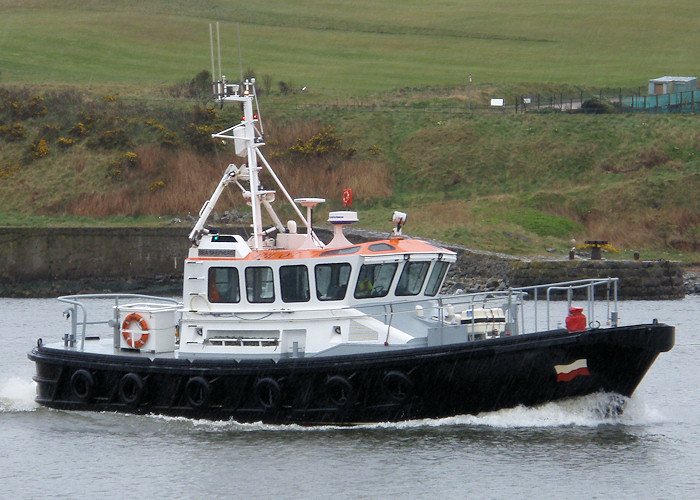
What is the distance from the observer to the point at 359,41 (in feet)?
251

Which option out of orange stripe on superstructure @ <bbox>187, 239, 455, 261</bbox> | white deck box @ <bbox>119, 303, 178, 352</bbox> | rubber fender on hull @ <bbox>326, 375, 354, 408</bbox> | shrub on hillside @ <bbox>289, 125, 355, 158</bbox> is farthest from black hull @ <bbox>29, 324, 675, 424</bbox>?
shrub on hillside @ <bbox>289, 125, 355, 158</bbox>

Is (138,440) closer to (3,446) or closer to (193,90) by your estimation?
(3,446)

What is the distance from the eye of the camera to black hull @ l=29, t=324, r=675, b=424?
1678cm

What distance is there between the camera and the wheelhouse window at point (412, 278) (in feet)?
58.0

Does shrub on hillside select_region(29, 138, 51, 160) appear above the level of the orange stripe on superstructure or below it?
above

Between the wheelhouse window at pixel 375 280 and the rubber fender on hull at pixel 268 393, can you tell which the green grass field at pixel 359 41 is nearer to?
the wheelhouse window at pixel 375 280

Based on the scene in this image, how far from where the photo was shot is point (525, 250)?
1615 inches

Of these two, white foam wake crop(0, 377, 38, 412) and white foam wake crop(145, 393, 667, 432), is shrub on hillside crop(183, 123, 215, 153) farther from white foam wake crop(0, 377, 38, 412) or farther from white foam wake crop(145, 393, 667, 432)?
white foam wake crop(145, 393, 667, 432)

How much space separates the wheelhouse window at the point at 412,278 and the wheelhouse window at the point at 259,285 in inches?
77.9

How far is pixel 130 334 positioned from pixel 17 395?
368cm

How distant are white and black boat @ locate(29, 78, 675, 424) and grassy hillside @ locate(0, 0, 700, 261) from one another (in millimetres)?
23566

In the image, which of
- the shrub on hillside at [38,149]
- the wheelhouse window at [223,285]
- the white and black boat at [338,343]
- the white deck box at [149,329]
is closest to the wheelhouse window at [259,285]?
the white and black boat at [338,343]

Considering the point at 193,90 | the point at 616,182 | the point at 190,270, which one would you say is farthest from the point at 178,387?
the point at 193,90

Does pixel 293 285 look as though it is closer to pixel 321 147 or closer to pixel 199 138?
pixel 321 147
